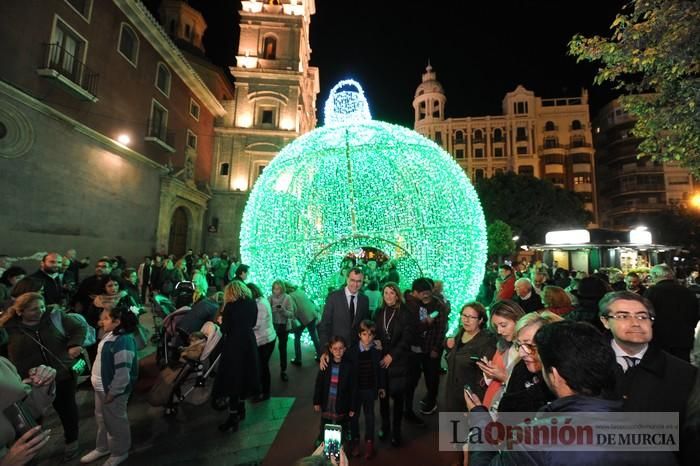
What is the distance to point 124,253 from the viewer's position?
16.9 m

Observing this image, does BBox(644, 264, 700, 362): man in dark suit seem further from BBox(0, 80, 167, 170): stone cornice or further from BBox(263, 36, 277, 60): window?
BBox(263, 36, 277, 60): window

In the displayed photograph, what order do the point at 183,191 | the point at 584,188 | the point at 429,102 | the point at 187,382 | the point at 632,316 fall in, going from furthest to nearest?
the point at 429,102 < the point at 584,188 < the point at 183,191 < the point at 187,382 < the point at 632,316

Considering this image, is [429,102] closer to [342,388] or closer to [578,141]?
[578,141]

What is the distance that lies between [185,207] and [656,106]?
23988 mm

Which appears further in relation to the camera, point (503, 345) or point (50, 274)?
point (50, 274)

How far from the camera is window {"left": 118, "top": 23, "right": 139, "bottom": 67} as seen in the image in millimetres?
17000

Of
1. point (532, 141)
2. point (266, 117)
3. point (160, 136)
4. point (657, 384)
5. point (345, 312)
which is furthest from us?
point (532, 141)

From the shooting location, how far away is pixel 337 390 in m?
3.40

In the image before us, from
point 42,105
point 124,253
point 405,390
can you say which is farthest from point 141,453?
point 124,253

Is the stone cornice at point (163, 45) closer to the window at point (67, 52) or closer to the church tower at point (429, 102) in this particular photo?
the window at point (67, 52)

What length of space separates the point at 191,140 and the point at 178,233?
679 cm

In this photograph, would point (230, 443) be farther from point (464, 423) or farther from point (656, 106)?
point (656, 106)

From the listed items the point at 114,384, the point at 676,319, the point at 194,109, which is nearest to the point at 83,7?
the point at 194,109

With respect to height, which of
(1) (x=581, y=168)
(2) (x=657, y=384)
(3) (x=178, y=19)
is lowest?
(2) (x=657, y=384)
